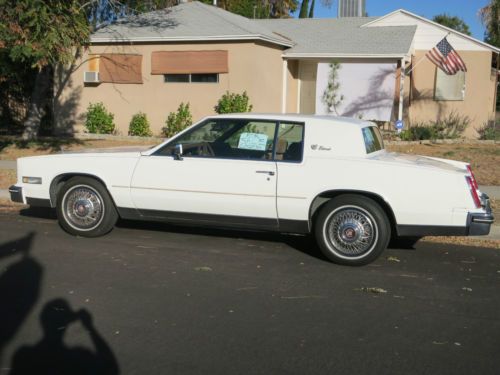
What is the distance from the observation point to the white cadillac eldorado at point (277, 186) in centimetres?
659

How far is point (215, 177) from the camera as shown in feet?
23.5

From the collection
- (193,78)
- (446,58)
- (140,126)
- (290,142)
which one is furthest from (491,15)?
(290,142)

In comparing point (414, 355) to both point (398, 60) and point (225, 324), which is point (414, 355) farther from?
point (398, 60)

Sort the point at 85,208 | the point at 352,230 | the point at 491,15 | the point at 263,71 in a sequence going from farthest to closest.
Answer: the point at 491,15 < the point at 263,71 < the point at 85,208 < the point at 352,230

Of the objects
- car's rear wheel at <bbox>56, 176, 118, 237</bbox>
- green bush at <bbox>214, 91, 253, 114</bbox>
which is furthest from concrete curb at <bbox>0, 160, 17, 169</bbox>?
car's rear wheel at <bbox>56, 176, 118, 237</bbox>

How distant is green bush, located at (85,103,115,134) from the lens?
2025 centimetres

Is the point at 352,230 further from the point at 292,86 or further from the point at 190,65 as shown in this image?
the point at 292,86

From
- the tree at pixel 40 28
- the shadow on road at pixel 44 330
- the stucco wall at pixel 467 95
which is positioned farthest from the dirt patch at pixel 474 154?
the shadow on road at pixel 44 330

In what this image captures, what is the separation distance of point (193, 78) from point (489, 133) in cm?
931

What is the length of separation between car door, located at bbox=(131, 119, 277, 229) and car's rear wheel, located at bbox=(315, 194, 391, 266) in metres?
→ 0.60

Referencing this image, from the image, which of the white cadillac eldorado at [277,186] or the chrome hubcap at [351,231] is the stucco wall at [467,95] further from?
the chrome hubcap at [351,231]

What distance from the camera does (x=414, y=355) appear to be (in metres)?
4.44

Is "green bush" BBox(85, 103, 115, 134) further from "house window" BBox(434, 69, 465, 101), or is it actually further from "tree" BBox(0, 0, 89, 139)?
"house window" BBox(434, 69, 465, 101)

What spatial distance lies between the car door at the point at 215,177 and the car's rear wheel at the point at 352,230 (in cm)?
60
